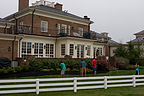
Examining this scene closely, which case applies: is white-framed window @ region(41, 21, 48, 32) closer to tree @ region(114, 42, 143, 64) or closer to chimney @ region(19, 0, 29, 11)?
chimney @ region(19, 0, 29, 11)

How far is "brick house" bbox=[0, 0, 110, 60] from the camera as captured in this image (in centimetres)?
2228

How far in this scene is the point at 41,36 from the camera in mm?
24828

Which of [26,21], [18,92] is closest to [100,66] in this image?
[26,21]

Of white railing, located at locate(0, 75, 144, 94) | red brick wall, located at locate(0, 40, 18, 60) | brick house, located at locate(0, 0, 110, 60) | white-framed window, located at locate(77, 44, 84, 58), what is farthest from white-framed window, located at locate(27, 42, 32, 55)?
white railing, located at locate(0, 75, 144, 94)

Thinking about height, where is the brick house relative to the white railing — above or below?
above

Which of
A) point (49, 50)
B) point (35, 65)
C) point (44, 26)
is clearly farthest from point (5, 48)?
point (44, 26)

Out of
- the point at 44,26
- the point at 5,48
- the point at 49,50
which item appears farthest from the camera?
the point at 44,26

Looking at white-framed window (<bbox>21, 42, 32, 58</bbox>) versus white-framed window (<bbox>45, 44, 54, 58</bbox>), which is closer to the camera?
white-framed window (<bbox>21, 42, 32, 58</bbox>)

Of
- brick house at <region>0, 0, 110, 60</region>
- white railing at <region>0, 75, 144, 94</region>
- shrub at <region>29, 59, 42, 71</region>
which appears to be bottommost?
white railing at <region>0, 75, 144, 94</region>

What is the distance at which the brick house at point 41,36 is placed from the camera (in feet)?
73.1

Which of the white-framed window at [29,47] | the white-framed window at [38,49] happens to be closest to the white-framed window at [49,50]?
the white-framed window at [38,49]

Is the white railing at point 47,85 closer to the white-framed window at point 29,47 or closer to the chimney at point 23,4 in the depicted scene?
the white-framed window at point 29,47

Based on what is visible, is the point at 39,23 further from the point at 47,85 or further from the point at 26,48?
the point at 47,85

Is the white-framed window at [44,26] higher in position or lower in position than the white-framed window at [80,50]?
higher
